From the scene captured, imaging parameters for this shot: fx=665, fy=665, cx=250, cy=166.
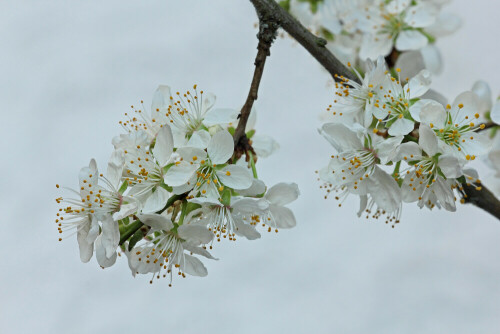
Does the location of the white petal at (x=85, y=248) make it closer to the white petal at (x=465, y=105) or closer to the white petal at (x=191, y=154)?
the white petal at (x=191, y=154)

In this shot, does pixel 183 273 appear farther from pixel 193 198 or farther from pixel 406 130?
pixel 406 130

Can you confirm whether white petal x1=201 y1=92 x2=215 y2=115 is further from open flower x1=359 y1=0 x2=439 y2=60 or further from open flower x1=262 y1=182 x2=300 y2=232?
Answer: open flower x1=359 y1=0 x2=439 y2=60

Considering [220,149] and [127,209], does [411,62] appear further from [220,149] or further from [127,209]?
[127,209]

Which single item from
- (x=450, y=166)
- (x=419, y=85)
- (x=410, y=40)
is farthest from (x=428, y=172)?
(x=410, y=40)

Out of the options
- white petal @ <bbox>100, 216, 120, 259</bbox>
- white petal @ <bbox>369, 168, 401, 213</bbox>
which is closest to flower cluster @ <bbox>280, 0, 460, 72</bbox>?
white petal @ <bbox>369, 168, 401, 213</bbox>

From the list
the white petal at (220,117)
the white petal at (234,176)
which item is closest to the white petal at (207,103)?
the white petal at (220,117)
